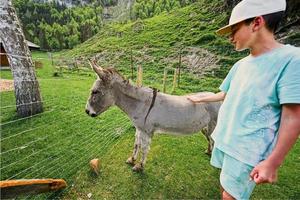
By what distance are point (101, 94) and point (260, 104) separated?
2847mm

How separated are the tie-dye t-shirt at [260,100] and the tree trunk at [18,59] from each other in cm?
547

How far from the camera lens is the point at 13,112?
710 centimetres

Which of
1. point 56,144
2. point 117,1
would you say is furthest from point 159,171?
point 117,1

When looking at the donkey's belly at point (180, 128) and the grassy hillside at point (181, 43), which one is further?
the grassy hillside at point (181, 43)

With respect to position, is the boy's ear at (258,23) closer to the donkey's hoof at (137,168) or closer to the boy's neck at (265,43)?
the boy's neck at (265,43)

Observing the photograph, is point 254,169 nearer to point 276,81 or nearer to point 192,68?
point 276,81

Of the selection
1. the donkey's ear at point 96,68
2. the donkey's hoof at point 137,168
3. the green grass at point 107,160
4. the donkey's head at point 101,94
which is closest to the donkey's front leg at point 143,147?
the donkey's hoof at point 137,168

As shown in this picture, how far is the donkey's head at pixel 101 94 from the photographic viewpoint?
388 centimetres

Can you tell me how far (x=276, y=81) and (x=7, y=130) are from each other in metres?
5.88

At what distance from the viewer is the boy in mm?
1296

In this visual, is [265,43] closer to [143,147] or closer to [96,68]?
[96,68]

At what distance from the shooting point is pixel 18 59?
6.30 meters

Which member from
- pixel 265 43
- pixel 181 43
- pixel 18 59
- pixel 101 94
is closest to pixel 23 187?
pixel 101 94

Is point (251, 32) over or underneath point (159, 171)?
over
